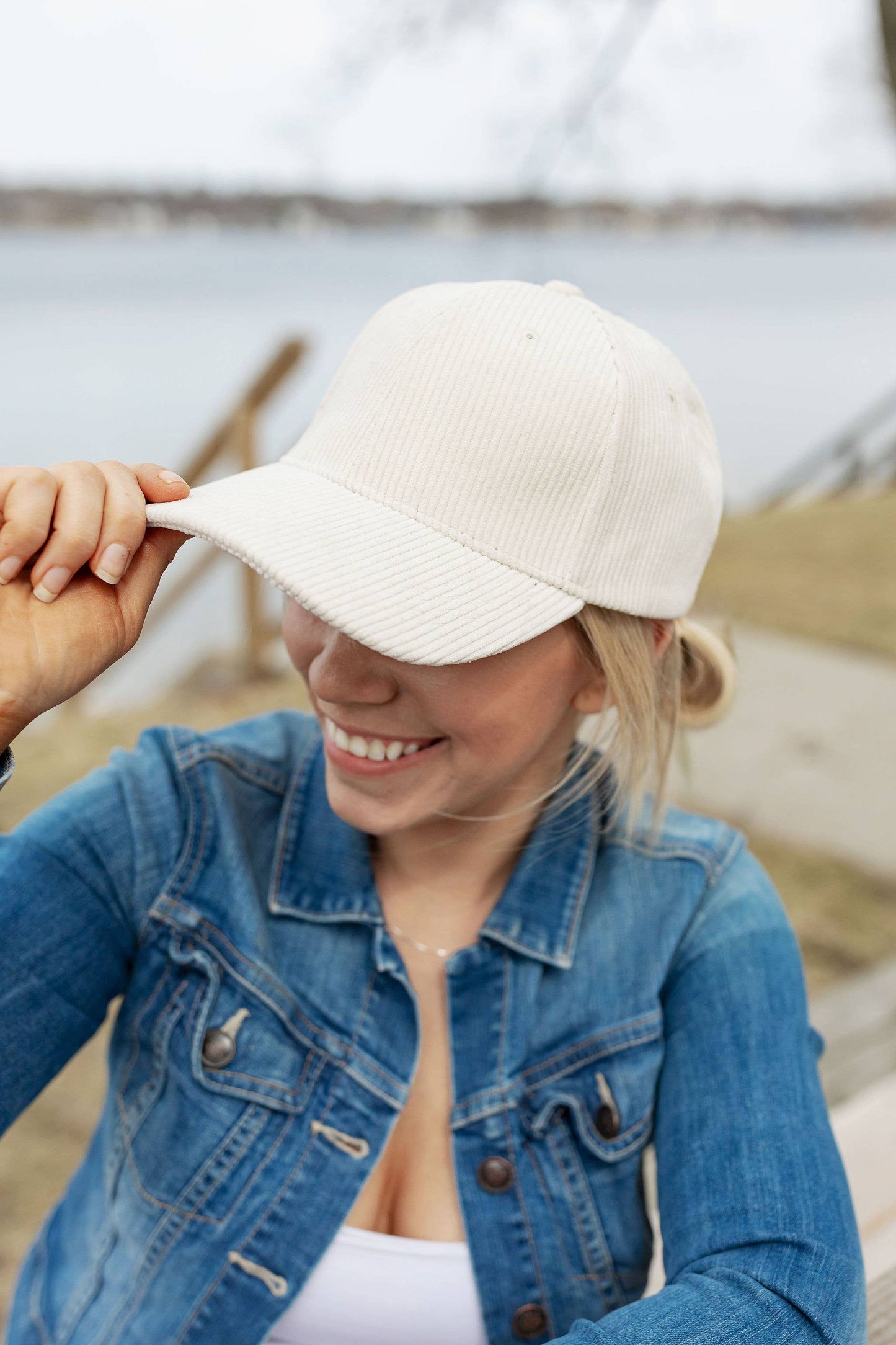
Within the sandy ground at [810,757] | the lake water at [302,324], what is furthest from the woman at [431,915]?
the sandy ground at [810,757]

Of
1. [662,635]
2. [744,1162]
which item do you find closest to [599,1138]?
[744,1162]

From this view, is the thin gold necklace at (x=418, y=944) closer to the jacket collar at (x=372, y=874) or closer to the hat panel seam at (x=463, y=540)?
the jacket collar at (x=372, y=874)

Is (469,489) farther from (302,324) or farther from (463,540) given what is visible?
(302,324)

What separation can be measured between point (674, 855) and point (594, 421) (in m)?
0.46

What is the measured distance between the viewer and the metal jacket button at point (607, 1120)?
3.30 ft

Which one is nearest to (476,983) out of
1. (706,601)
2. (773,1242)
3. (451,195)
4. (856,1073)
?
(773,1242)

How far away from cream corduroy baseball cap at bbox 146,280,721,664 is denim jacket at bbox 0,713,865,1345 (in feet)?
1.06

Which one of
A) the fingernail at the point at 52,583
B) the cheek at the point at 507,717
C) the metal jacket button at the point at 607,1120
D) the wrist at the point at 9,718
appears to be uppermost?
the fingernail at the point at 52,583

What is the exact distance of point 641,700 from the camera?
97 cm

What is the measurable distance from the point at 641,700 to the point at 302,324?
3395 mm

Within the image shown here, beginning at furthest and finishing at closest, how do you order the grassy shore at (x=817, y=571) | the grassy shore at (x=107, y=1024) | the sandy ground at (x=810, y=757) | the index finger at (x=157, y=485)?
the grassy shore at (x=817, y=571), the sandy ground at (x=810, y=757), the grassy shore at (x=107, y=1024), the index finger at (x=157, y=485)

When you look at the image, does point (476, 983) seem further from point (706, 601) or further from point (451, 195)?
point (451, 195)

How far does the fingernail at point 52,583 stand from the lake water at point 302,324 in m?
1.09

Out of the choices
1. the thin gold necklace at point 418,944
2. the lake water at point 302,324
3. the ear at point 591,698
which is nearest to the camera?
the ear at point 591,698
